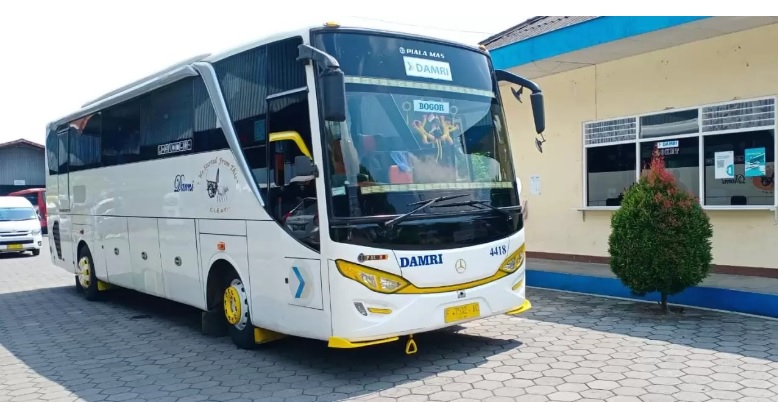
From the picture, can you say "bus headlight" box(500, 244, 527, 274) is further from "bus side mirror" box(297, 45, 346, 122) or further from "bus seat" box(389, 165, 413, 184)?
"bus side mirror" box(297, 45, 346, 122)

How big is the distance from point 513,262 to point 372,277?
5.59ft

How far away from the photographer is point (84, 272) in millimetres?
11305

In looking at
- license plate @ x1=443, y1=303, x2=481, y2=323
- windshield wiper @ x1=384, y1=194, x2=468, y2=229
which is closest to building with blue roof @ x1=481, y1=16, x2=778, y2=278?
windshield wiper @ x1=384, y1=194, x2=468, y2=229

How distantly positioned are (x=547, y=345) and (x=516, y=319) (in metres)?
1.33

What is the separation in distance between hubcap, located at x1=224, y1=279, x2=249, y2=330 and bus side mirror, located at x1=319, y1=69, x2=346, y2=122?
264cm

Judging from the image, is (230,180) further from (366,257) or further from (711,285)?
(711,285)

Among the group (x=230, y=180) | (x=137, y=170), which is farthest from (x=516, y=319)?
(x=137, y=170)

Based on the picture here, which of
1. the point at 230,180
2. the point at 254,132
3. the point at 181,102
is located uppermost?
the point at 181,102

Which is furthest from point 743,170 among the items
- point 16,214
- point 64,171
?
point 16,214

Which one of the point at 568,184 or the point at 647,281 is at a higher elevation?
the point at 568,184

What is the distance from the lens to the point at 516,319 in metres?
7.99

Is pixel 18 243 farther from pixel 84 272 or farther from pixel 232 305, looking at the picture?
pixel 232 305

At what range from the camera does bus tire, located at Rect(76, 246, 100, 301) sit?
1100 cm

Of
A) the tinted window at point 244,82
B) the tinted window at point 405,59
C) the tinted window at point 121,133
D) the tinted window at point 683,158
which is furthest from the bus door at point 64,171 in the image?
the tinted window at point 683,158
